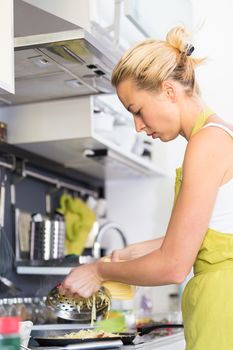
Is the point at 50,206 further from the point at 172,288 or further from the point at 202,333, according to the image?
the point at 202,333

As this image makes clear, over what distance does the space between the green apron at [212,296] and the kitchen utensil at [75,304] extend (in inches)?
12.9

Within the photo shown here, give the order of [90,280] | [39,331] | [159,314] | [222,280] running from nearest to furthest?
[222,280] → [90,280] → [39,331] → [159,314]

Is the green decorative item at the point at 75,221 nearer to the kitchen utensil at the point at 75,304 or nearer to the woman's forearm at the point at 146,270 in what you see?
the kitchen utensil at the point at 75,304

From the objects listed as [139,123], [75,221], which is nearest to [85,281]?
[139,123]

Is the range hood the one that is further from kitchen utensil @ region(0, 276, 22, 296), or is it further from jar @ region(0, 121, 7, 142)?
kitchen utensil @ region(0, 276, 22, 296)

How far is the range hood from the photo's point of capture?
1722mm

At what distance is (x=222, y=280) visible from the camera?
1.42 meters

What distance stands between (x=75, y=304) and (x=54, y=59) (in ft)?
2.23

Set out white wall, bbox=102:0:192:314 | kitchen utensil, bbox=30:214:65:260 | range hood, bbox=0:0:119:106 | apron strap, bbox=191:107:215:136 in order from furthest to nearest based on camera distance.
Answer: white wall, bbox=102:0:192:314 → kitchen utensil, bbox=30:214:65:260 → range hood, bbox=0:0:119:106 → apron strap, bbox=191:107:215:136

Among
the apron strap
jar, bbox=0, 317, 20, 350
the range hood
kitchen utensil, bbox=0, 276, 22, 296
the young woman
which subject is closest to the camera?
jar, bbox=0, 317, 20, 350

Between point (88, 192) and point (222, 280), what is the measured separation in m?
1.64

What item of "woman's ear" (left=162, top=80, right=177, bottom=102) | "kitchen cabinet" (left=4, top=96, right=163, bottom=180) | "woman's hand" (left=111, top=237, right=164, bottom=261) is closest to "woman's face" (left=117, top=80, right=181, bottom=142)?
"woman's ear" (left=162, top=80, right=177, bottom=102)

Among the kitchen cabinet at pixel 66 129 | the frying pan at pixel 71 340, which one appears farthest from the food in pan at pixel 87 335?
the kitchen cabinet at pixel 66 129

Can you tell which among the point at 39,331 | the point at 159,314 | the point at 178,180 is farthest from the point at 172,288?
the point at 178,180
